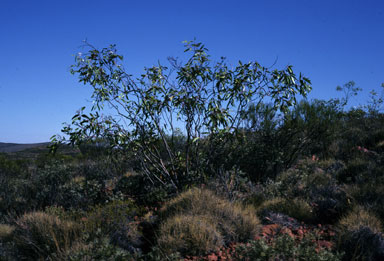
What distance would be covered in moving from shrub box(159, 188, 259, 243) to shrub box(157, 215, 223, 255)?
240 millimetres

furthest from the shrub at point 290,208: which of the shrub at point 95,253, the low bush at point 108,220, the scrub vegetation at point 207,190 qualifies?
the shrub at point 95,253

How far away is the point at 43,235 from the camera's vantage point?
4.39 m

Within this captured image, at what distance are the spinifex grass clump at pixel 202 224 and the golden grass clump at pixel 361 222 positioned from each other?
1.30m

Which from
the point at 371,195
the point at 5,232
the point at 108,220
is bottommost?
the point at 5,232

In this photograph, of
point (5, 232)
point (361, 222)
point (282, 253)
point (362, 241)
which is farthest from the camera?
point (5, 232)

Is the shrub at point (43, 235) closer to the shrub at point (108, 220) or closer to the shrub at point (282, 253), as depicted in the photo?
the shrub at point (108, 220)

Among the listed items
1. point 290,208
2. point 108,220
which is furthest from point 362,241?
point 108,220

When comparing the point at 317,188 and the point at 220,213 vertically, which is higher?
the point at 317,188

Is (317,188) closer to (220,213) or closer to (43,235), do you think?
(220,213)

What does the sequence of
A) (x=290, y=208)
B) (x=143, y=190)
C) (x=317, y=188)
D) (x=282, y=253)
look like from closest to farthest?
1. (x=282, y=253)
2. (x=290, y=208)
3. (x=317, y=188)
4. (x=143, y=190)

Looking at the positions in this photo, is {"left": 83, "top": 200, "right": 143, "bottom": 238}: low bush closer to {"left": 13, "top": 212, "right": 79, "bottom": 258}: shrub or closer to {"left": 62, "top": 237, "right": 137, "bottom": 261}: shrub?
{"left": 13, "top": 212, "right": 79, "bottom": 258}: shrub

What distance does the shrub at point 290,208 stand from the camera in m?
5.40

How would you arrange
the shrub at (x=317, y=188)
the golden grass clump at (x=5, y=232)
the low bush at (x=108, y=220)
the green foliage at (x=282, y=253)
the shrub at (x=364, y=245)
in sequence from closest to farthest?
1. the green foliage at (x=282, y=253)
2. the shrub at (x=364, y=245)
3. the low bush at (x=108, y=220)
4. the golden grass clump at (x=5, y=232)
5. the shrub at (x=317, y=188)

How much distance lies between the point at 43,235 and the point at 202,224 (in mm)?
→ 2314
